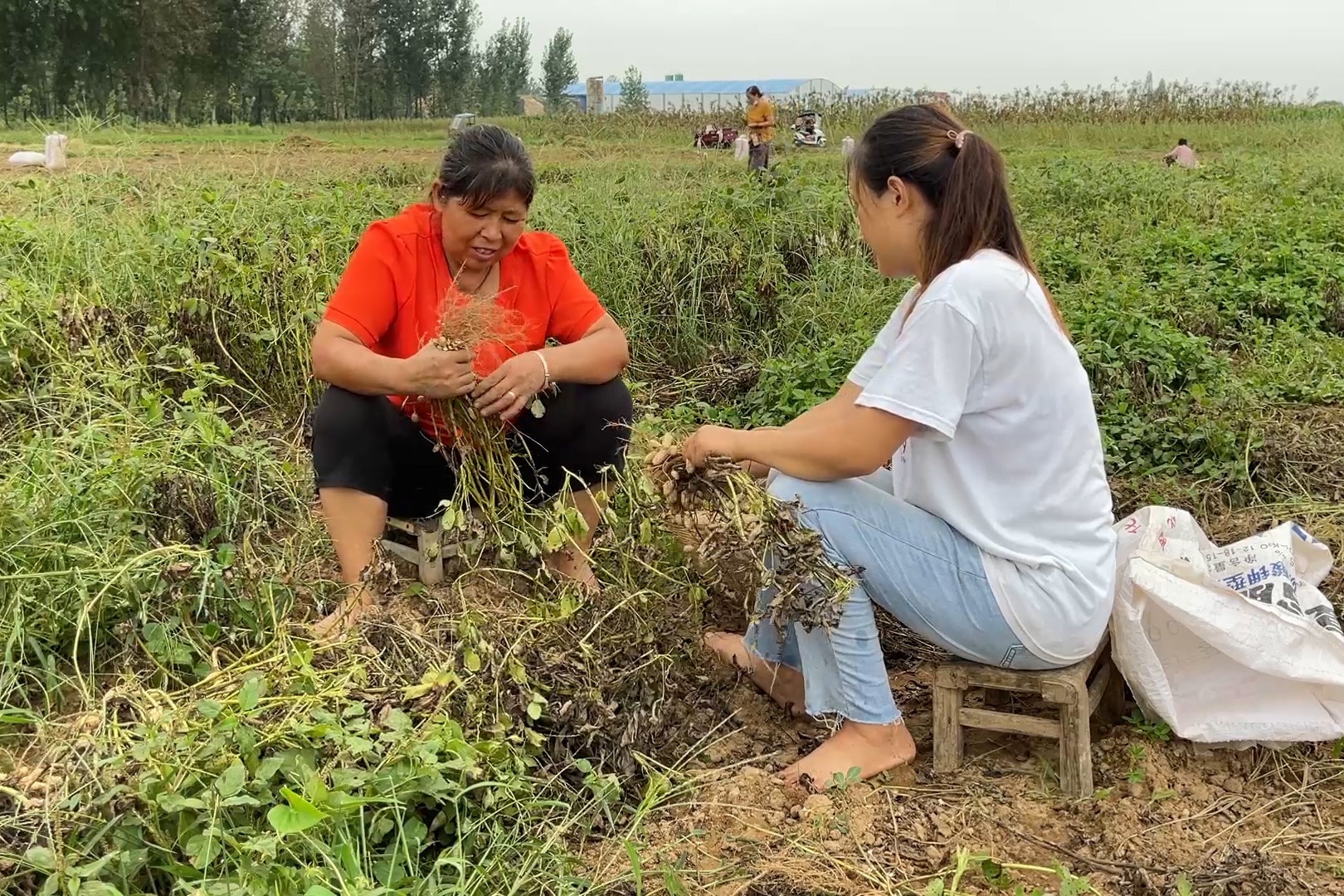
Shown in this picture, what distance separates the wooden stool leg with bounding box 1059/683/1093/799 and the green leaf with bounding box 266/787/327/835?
127 centimetres

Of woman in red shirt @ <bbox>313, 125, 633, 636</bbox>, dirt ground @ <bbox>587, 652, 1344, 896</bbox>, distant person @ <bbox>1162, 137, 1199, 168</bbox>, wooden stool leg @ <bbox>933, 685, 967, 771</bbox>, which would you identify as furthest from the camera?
distant person @ <bbox>1162, 137, 1199, 168</bbox>

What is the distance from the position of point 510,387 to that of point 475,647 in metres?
0.57

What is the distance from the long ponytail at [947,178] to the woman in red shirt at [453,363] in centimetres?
80

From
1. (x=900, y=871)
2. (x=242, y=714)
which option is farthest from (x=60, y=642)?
(x=900, y=871)

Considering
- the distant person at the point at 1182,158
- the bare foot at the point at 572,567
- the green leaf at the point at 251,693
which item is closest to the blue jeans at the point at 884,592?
the bare foot at the point at 572,567

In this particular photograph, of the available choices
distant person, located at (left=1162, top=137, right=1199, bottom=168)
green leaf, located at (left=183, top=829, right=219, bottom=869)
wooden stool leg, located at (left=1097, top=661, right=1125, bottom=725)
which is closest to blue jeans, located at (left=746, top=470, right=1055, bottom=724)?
wooden stool leg, located at (left=1097, top=661, right=1125, bottom=725)

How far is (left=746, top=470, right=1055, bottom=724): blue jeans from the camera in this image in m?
1.93

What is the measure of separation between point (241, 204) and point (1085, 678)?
3.67 metres

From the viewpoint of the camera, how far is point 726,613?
2.68 meters

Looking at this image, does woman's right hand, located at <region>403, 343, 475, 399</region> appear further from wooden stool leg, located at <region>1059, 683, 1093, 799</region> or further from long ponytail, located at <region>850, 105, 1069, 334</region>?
wooden stool leg, located at <region>1059, 683, 1093, 799</region>

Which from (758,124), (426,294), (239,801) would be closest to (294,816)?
(239,801)

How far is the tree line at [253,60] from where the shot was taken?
29.6 meters

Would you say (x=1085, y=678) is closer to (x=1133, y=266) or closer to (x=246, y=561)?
(x=246, y=561)

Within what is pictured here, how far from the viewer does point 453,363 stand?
2176mm
